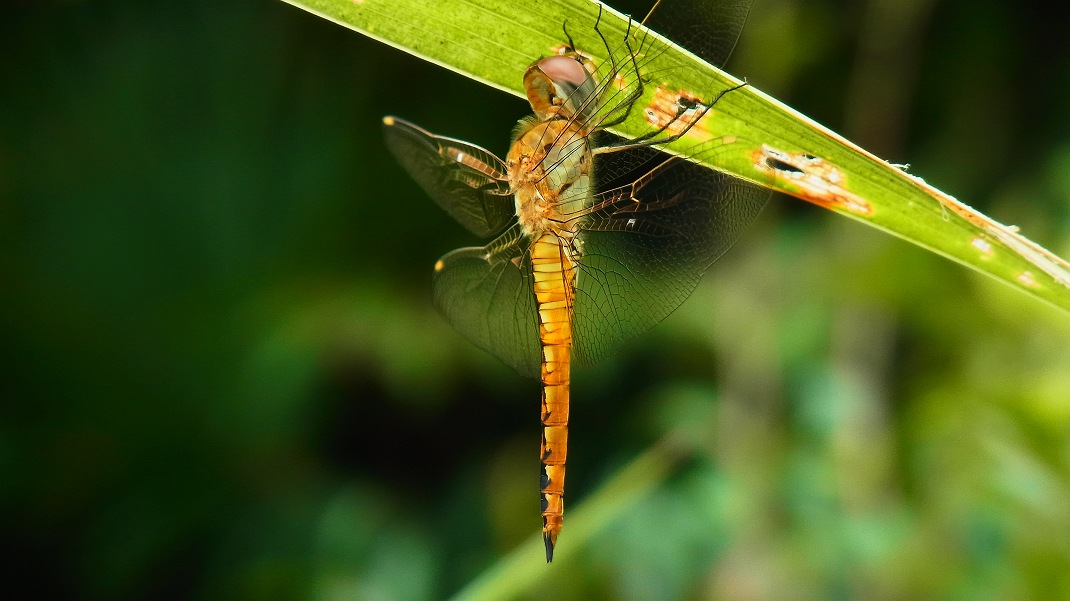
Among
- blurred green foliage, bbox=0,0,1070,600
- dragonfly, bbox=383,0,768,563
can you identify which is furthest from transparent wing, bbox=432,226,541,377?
blurred green foliage, bbox=0,0,1070,600

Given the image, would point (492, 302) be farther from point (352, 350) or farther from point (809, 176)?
point (352, 350)

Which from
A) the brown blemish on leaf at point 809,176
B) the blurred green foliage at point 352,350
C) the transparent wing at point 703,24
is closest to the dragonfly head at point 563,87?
the transparent wing at point 703,24

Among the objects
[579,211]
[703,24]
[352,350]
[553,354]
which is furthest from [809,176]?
[352,350]

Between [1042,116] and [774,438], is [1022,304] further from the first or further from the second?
[1042,116]


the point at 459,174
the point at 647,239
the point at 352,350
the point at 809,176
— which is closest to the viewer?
the point at 809,176

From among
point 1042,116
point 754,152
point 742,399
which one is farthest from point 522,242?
point 1042,116

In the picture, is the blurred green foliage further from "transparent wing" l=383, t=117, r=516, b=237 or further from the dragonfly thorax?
the dragonfly thorax

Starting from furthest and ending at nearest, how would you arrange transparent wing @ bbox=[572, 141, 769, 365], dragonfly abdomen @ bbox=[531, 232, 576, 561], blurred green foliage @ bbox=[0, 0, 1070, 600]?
1. blurred green foliage @ bbox=[0, 0, 1070, 600]
2. dragonfly abdomen @ bbox=[531, 232, 576, 561]
3. transparent wing @ bbox=[572, 141, 769, 365]
